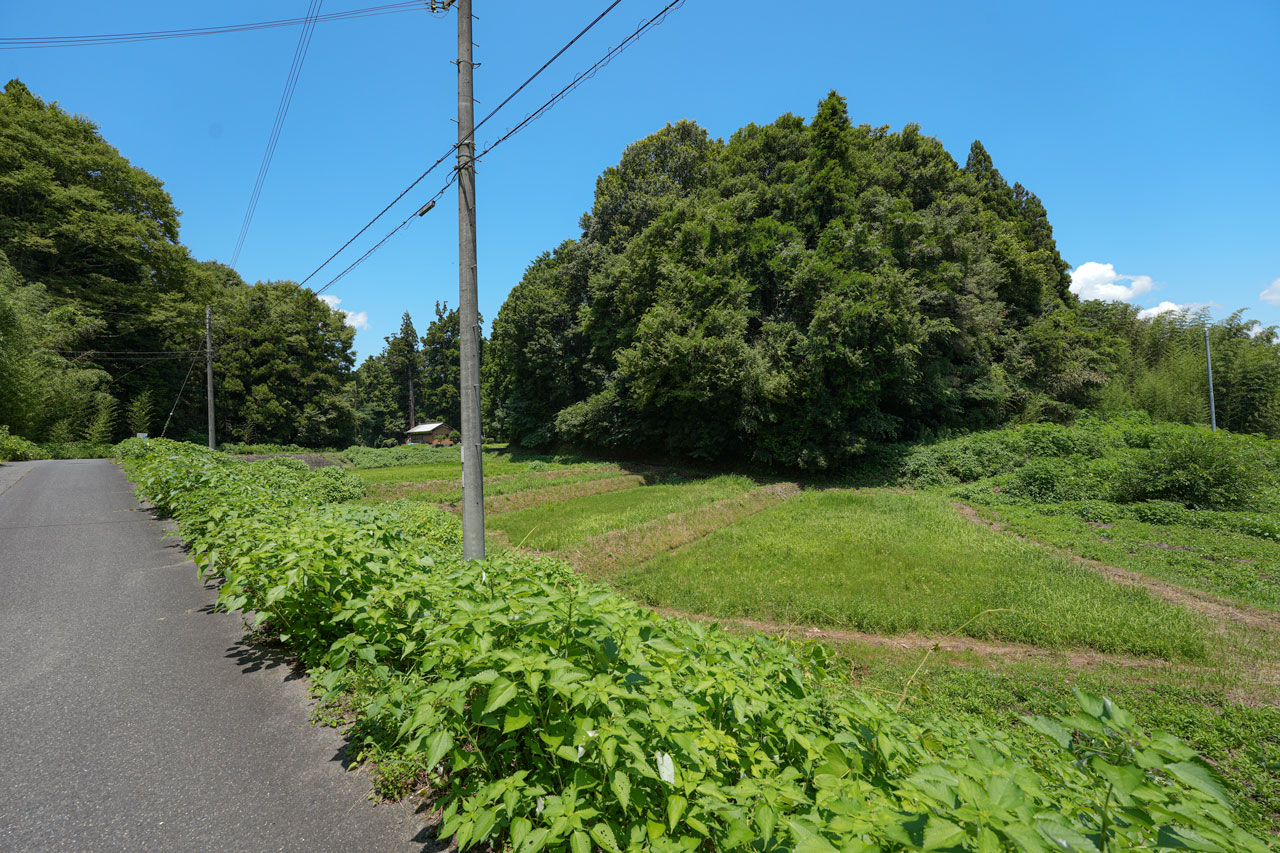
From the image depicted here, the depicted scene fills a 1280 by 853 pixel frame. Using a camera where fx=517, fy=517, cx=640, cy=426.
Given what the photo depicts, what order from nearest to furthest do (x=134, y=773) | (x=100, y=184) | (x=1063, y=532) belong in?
(x=134, y=773) < (x=1063, y=532) < (x=100, y=184)

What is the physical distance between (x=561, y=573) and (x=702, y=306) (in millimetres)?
21198

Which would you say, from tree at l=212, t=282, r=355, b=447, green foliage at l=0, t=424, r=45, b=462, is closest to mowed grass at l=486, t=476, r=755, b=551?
green foliage at l=0, t=424, r=45, b=462

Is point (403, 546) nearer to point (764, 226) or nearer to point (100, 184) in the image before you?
point (764, 226)

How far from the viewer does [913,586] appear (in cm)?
898

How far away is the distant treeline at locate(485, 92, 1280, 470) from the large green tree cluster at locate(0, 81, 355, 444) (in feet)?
67.5

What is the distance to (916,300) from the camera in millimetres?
22578

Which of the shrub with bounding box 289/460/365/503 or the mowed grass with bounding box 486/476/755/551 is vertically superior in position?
the shrub with bounding box 289/460/365/503

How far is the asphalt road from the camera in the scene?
8.27ft

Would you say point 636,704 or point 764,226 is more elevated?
point 764,226

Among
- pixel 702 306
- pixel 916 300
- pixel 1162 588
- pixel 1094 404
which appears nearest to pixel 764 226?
pixel 702 306

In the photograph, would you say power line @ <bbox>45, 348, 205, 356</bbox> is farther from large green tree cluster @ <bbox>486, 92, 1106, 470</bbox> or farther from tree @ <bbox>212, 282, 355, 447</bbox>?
large green tree cluster @ <bbox>486, 92, 1106, 470</bbox>

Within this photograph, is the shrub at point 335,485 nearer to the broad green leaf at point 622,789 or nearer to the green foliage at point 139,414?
the broad green leaf at point 622,789

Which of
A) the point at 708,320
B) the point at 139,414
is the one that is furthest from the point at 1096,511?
the point at 139,414

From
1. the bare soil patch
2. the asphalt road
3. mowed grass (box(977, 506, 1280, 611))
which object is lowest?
the bare soil patch
